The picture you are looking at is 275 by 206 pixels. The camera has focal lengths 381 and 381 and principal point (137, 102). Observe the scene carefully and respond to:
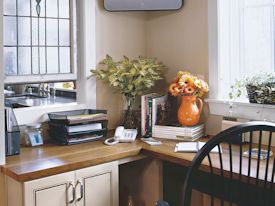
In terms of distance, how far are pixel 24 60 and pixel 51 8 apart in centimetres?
39

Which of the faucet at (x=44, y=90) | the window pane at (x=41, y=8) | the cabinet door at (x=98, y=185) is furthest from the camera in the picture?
the faucet at (x=44, y=90)

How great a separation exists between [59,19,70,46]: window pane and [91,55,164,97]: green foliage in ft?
0.87

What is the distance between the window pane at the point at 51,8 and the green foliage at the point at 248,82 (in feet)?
4.02

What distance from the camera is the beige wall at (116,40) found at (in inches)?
104

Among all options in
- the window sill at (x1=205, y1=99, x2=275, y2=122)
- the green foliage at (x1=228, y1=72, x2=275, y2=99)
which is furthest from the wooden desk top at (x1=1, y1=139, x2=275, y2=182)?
A: the green foliage at (x1=228, y1=72, x2=275, y2=99)

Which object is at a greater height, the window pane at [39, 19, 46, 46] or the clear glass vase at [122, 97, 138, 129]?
the window pane at [39, 19, 46, 46]

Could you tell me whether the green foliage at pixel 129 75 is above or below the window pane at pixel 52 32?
below

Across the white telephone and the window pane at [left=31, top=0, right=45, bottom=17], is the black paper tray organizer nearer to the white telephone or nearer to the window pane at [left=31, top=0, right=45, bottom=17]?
the white telephone

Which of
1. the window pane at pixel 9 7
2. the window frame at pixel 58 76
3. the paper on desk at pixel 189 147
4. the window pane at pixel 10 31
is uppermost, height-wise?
the window pane at pixel 9 7

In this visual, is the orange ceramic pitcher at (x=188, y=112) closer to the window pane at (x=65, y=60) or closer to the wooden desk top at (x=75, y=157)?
the wooden desk top at (x=75, y=157)

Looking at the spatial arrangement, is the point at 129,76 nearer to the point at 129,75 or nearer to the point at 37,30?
the point at 129,75

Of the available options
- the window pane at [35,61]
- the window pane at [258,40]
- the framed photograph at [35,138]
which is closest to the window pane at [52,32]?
the window pane at [35,61]

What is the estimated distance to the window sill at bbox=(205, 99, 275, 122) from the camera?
2.20 metres

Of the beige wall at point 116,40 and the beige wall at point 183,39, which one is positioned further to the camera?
the beige wall at point 116,40
